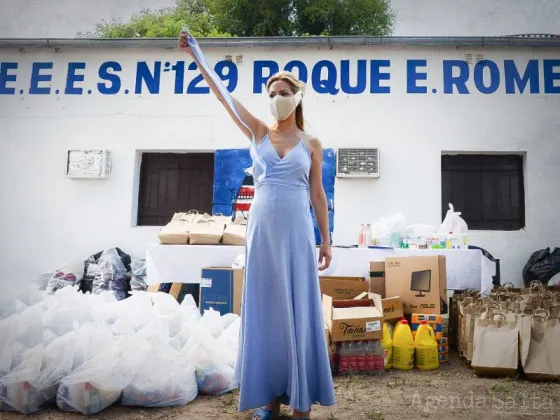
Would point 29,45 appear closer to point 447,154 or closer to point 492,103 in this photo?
point 447,154

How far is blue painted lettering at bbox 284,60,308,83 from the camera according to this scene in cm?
659

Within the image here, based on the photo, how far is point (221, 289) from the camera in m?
4.30

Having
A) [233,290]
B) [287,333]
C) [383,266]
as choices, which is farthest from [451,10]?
[287,333]

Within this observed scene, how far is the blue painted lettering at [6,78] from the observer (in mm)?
6922

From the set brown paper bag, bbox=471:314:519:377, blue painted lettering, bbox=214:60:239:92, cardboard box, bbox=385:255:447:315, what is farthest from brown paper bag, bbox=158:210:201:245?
brown paper bag, bbox=471:314:519:377

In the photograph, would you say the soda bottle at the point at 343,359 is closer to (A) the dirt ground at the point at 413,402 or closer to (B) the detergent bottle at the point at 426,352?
(A) the dirt ground at the point at 413,402

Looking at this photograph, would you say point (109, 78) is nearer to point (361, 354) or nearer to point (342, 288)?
point (342, 288)

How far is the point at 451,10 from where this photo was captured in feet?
23.5

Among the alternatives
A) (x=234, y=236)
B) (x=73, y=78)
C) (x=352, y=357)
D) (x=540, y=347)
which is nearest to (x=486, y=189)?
(x=540, y=347)

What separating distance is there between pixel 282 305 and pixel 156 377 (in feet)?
3.29

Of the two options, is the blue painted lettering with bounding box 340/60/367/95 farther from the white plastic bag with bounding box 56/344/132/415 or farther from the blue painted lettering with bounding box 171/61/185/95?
the white plastic bag with bounding box 56/344/132/415

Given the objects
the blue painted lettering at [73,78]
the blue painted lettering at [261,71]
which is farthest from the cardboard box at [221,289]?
the blue painted lettering at [73,78]

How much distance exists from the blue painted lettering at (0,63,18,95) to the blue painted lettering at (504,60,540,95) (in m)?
7.19

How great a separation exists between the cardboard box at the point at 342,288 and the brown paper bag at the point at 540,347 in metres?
1.33
